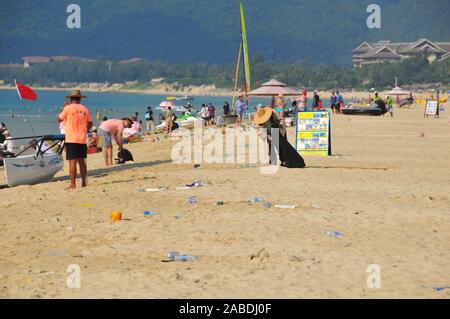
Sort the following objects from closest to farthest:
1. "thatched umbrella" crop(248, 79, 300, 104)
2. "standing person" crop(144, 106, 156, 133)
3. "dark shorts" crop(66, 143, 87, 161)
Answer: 1. "dark shorts" crop(66, 143, 87, 161)
2. "thatched umbrella" crop(248, 79, 300, 104)
3. "standing person" crop(144, 106, 156, 133)

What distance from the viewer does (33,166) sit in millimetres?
14008

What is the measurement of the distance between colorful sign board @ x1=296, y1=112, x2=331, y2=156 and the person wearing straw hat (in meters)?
2.59

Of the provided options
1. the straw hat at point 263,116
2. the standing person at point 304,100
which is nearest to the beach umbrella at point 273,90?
the standing person at point 304,100

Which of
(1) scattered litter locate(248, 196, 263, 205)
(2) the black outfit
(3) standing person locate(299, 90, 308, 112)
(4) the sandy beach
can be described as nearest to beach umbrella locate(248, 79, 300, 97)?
(3) standing person locate(299, 90, 308, 112)

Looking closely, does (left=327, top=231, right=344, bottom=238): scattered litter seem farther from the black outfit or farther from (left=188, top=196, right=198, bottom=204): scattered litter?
the black outfit

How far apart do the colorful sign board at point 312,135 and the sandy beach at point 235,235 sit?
2.75 metres

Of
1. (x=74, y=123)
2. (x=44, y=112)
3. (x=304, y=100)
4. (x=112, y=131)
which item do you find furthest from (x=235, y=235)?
(x=44, y=112)

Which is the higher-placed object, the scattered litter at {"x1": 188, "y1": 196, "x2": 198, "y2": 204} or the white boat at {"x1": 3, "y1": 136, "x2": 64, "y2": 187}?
the white boat at {"x1": 3, "y1": 136, "x2": 64, "y2": 187}

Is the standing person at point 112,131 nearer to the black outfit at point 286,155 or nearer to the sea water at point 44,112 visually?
the sea water at point 44,112

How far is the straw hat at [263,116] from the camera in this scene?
14995 millimetres

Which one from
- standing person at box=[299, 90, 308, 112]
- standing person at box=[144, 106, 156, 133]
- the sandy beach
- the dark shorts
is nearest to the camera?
the sandy beach

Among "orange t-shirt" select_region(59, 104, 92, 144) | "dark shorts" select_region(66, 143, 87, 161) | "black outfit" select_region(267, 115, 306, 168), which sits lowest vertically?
"black outfit" select_region(267, 115, 306, 168)

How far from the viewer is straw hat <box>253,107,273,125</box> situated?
1500 centimetres
